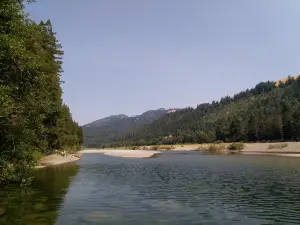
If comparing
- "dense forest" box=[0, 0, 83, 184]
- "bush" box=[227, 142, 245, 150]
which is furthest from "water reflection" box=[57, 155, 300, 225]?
"bush" box=[227, 142, 245, 150]

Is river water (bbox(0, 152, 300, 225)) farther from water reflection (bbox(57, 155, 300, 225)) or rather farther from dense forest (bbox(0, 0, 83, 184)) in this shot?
dense forest (bbox(0, 0, 83, 184))

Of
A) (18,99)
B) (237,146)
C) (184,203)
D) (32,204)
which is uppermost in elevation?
(18,99)

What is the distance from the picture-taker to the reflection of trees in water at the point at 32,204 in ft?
70.4

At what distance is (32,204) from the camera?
26297 mm

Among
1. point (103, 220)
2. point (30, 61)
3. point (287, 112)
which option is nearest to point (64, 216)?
point (103, 220)

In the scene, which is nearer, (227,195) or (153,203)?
→ (153,203)

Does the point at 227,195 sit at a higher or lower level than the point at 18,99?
lower

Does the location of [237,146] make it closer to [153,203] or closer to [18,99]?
[153,203]

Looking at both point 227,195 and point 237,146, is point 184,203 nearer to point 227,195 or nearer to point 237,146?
point 227,195

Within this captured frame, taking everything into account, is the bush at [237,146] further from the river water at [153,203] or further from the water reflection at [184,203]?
the river water at [153,203]

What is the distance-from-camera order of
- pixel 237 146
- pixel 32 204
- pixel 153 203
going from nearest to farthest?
pixel 32 204
pixel 153 203
pixel 237 146

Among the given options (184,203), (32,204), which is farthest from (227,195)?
(32,204)

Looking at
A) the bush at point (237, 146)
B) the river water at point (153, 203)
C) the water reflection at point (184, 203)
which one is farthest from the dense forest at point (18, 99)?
the bush at point (237, 146)

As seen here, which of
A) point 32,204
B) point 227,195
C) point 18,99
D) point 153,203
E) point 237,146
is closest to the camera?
point 18,99
